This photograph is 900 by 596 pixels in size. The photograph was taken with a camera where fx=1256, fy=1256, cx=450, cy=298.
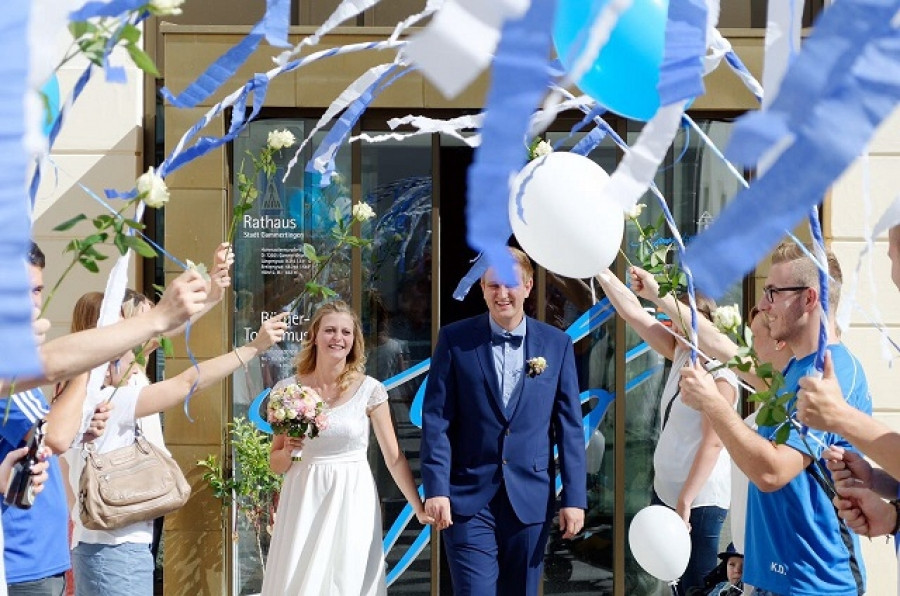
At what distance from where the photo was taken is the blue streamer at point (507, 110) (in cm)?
200

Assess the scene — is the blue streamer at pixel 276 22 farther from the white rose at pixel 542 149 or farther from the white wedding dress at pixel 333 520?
the white wedding dress at pixel 333 520

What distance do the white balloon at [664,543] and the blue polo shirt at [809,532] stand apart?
1.89m

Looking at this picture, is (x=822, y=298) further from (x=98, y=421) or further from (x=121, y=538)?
(x=121, y=538)

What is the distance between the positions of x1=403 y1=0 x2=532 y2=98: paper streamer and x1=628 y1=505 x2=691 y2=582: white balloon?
4.02 meters

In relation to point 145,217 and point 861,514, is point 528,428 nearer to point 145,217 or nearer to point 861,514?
point 861,514

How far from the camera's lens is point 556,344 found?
20.5 feet

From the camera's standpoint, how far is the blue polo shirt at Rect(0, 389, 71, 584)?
161 inches

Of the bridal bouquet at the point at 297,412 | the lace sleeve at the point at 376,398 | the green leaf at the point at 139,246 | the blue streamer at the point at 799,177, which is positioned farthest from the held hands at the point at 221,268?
the blue streamer at the point at 799,177

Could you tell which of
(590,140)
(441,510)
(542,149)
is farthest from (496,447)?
(590,140)

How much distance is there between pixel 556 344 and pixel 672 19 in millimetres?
3879

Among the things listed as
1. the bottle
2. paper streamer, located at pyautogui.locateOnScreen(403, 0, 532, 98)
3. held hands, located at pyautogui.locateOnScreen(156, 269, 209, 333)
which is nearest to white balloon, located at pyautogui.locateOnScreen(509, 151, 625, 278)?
held hands, located at pyautogui.locateOnScreen(156, 269, 209, 333)

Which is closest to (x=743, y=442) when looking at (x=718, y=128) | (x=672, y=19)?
(x=672, y=19)

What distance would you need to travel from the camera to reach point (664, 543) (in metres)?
5.71

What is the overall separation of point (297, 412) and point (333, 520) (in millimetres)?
649
